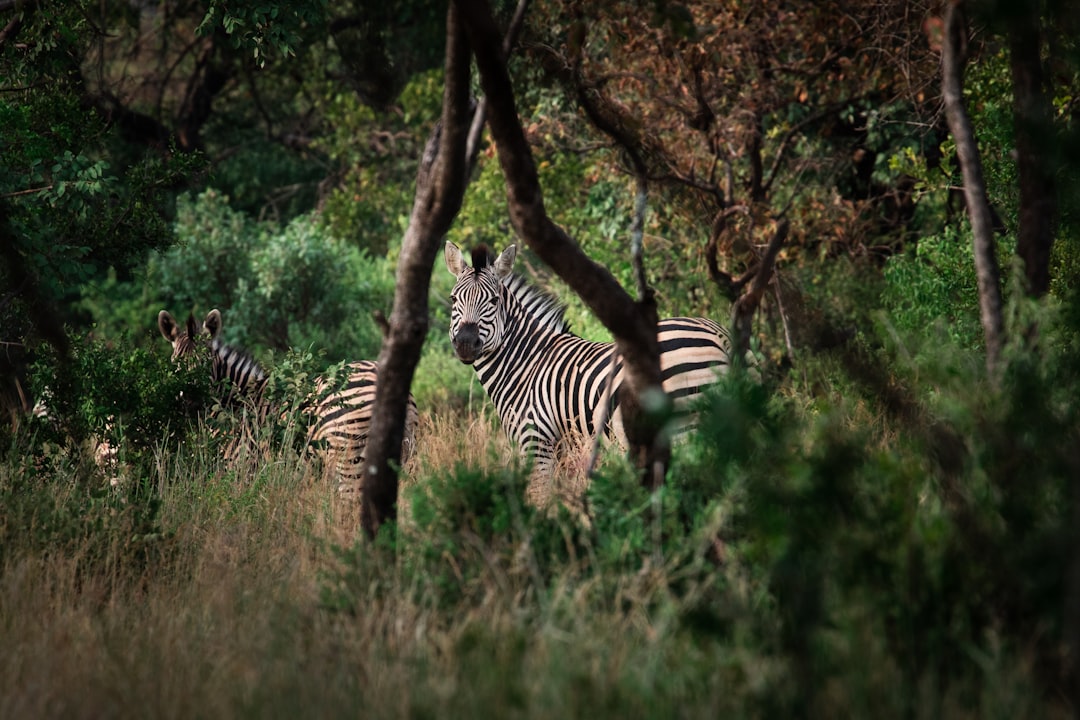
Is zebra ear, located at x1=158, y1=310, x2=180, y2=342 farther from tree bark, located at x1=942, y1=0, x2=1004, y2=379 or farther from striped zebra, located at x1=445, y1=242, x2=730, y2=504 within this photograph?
tree bark, located at x1=942, y1=0, x2=1004, y2=379

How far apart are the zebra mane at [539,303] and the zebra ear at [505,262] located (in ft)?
0.36

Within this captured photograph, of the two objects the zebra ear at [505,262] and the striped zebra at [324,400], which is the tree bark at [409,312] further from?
the zebra ear at [505,262]

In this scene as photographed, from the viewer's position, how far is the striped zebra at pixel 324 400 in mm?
8617

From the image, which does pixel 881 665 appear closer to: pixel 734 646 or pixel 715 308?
pixel 734 646

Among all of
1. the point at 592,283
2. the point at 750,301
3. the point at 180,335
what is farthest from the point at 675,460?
the point at 180,335

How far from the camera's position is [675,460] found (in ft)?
19.4

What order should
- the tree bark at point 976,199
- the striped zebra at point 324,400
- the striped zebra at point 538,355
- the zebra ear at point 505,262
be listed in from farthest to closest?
1. the zebra ear at point 505,262
2. the striped zebra at point 324,400
3. the striped zebra at point 538,355
4. the tree bark at point 976,199

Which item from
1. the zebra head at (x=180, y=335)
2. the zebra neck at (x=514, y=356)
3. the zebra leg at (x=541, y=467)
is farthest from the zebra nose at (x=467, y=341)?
the zebra head at (x=180, y=335)

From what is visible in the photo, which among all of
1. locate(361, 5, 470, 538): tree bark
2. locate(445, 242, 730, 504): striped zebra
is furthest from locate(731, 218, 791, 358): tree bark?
locate(445, 242, 730, 504): striped zebra

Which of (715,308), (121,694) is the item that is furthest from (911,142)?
(121,694)

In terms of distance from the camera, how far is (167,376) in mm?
8766

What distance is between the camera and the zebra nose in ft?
30.6

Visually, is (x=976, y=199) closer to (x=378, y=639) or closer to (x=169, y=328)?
(x=378, y=639)

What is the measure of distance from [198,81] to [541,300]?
37.4 ft
